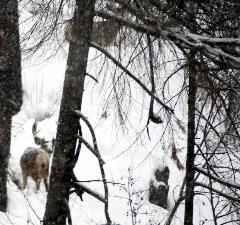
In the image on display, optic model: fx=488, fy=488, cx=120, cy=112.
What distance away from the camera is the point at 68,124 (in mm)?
4535

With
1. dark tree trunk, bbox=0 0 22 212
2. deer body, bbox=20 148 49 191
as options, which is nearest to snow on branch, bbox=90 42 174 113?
dark tree trunk, bbox=0 0 22 212

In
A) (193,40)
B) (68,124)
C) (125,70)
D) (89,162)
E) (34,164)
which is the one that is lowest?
(68,124)

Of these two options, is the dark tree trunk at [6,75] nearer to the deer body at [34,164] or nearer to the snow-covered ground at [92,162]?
the snow-covered ground at [92,162]

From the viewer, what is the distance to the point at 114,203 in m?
11.3

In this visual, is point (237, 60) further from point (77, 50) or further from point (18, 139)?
point (18, 139)

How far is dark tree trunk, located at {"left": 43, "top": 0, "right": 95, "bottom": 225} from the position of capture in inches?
173

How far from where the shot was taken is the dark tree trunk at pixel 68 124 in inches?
173

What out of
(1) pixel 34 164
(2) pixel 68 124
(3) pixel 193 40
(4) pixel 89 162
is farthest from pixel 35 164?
(3) pixel 193 40

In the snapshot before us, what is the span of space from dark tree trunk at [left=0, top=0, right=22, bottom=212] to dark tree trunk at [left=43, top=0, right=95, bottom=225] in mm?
4094

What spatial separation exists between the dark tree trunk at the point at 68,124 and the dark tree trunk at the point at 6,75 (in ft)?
13.4

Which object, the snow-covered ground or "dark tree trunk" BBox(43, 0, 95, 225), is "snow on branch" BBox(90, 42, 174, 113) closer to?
"dark tree trunk" BBox(43, 0, 95, 225)

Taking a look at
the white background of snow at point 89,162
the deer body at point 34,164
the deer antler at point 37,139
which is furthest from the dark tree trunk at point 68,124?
the deer antler at point 37,139

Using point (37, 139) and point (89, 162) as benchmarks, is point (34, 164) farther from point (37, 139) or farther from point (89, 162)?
point (89, 162)

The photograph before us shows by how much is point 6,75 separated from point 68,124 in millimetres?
4981
